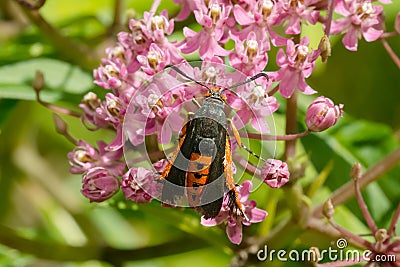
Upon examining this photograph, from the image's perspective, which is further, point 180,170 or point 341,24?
point 341,24

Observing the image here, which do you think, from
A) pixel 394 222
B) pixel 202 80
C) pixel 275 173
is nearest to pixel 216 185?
pixel 275 173

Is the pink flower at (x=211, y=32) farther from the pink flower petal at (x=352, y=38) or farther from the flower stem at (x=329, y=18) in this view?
the pink flower petal at (x=352, y=38)

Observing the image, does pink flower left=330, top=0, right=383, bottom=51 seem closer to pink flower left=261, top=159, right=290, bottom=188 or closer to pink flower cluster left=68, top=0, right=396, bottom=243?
pink flower cluster left=68, top=0, right=396, bottom=243

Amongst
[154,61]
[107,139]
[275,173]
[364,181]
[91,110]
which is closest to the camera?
[275,173]

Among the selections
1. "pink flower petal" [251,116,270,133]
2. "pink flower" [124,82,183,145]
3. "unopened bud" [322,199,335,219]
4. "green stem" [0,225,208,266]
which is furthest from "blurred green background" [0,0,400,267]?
"pink flower" [124,82,183,145]

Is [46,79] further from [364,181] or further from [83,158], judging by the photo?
[364,181]

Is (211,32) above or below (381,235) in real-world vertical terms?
above

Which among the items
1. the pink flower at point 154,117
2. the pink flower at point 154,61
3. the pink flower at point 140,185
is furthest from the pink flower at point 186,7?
the pink flower at point 140,185
